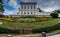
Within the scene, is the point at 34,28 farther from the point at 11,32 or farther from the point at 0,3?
the point at 0,3

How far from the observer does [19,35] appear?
26.7m

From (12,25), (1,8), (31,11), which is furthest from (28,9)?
(12,25)

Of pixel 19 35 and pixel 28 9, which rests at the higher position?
pixel 28 9

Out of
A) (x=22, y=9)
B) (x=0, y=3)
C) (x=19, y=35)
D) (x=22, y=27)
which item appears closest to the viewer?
(x=19, y=35)

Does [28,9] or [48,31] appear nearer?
[48,31]

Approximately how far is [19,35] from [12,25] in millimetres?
3150

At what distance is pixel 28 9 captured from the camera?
Answer: 223 ft

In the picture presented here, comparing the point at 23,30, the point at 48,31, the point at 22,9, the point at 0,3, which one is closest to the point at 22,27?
the point at 23,30

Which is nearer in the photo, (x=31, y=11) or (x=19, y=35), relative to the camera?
(x=19, y=35)

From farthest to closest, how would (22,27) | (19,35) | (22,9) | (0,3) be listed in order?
1. (22,9)
2. (0,3)
3. (22,27)
4. (19,35)

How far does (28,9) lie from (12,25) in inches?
1516

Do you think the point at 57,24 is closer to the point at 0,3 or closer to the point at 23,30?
the point at 23,30

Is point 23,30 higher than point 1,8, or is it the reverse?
point 1,8

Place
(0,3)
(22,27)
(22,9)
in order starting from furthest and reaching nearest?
(22,9), (0,3), (22,27)
